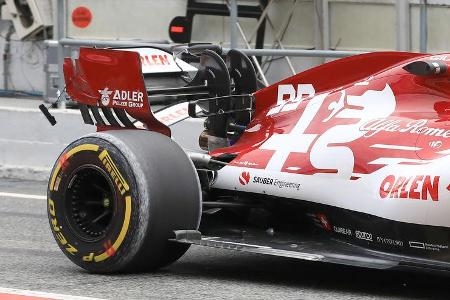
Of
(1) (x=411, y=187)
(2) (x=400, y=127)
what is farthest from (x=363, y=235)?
(2) (x=400, y=127)

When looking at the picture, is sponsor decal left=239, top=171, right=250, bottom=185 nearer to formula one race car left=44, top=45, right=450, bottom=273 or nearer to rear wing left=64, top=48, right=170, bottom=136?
formula one race car left=44, top=45, right=450, bottom=273

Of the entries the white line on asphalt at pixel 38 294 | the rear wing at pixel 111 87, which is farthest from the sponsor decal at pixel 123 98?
the white line on asphalt at pixel 38 294

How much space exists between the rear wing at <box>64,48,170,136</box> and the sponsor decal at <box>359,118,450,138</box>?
130 centimetres

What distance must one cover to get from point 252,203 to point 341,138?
0.72 m

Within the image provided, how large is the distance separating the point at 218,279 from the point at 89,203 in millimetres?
841

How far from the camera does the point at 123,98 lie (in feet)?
24.4

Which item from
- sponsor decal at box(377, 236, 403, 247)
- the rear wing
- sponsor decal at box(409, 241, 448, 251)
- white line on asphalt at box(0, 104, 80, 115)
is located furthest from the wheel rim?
white line on asphalt at box(0, 104, 80, 115)

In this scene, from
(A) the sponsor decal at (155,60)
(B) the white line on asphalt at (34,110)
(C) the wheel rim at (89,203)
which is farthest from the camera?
(B) the white line on asphalt at (34,110)

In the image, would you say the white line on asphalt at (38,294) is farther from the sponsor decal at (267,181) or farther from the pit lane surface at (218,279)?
the sponsor decal at (267,181)

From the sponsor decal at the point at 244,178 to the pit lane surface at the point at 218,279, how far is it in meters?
0.53

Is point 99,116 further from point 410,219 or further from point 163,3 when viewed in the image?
point 163,3

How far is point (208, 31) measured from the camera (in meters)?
15.4

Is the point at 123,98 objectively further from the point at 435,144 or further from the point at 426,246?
the point at 426,246

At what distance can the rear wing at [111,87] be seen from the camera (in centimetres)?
736
